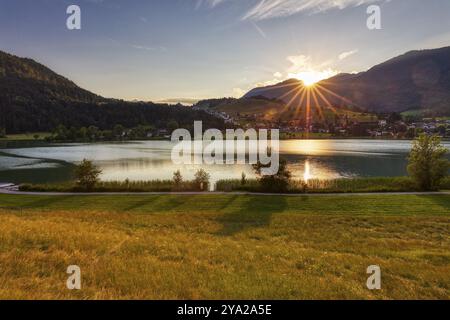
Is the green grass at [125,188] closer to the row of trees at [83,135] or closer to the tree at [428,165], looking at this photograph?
the tree at [428,165]

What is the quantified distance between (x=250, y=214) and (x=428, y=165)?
2557cm

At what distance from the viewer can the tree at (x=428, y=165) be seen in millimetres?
39750

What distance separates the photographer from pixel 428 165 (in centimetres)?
4003

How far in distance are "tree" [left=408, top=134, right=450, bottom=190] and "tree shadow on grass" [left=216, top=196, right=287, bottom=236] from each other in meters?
17.7

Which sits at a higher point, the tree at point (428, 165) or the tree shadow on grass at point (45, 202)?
the tree at point (428, 165)

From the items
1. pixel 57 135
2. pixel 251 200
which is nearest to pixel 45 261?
pixel 251 200

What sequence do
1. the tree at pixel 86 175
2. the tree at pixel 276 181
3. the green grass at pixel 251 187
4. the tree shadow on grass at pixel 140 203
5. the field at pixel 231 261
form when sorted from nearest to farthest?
1. the field at pixel 231 261
2. the tree shadow on grass at pixel 140 203
3. the tree at pixel 276 181
4. the green grass at pixel 251 187
5. the tree at pixel 86 175

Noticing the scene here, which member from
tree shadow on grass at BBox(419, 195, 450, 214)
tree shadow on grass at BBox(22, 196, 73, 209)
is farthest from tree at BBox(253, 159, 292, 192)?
tree shadow on grass at BBox(22, 196, 73, 209)

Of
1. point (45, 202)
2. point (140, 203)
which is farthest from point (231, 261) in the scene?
point (45, 202)

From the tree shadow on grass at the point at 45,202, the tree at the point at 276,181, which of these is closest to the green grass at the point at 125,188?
the tree shadow on grass at the point at 45,202

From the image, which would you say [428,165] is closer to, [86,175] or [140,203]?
[140,203]

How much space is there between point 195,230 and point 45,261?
11.1 meters

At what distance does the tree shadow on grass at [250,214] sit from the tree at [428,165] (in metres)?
17.7

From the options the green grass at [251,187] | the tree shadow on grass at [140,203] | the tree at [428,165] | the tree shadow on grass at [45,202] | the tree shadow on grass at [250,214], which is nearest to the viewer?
the tree shadow on grass at [250,214]
